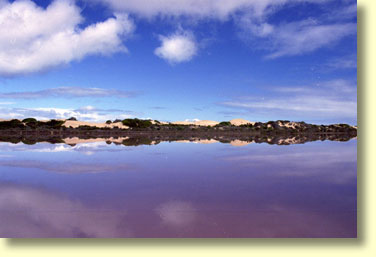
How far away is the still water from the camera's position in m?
3.57

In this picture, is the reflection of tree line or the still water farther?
the reflection of tree line

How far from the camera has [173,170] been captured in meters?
7.40

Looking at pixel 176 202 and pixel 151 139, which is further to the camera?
pixel 151 139

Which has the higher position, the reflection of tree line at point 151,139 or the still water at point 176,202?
the reflection of tree line at point 151,139

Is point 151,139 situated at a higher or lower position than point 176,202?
higher

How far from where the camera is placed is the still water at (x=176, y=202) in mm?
3570

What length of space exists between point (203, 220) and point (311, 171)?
4.74m

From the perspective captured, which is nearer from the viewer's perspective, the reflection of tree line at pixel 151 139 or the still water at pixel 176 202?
the still water at pixel 176 202

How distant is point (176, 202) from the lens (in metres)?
4.50
